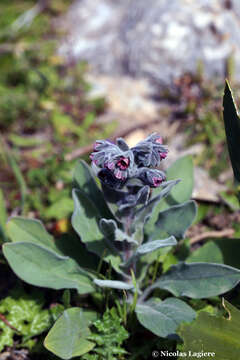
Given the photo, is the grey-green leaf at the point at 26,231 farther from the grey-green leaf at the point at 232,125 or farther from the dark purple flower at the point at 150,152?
the grey-green leaf at the point at 232,125

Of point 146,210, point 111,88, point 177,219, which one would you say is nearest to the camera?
point 146,210

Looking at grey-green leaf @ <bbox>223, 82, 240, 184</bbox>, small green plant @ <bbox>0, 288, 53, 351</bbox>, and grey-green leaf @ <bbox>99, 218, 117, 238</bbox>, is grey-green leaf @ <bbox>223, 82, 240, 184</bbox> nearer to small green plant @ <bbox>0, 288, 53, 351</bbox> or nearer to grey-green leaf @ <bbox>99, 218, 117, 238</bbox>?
grey-green leaf @ <bbox>99, 218, 117, 238</bbox>

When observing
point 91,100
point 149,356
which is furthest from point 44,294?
point 91,100

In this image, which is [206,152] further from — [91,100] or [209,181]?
[91,100]

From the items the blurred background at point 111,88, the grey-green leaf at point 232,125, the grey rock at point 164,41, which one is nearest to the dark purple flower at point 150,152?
the grey-green leaf at point 232,125

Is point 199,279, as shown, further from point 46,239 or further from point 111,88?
point 111,88

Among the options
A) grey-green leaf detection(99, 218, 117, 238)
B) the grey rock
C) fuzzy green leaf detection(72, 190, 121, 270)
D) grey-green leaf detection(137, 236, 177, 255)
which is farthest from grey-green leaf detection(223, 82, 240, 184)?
the grey rock

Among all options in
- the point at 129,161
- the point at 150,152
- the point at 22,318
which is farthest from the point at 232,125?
the point at 22,318
